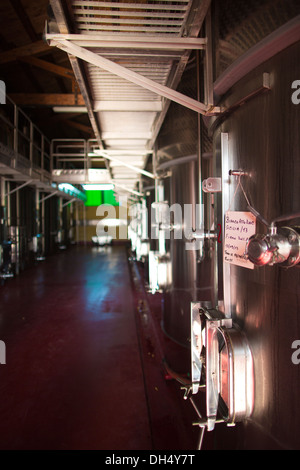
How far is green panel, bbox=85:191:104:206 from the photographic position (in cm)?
2138

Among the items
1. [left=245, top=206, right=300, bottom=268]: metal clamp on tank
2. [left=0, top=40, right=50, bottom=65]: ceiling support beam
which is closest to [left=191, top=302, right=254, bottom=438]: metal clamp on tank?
[left=245, top=206, right=300, bottom=268]: metal clamp on tank

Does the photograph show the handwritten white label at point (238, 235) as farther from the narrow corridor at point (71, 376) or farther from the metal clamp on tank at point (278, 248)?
the narrow corridor at point (71, 376)

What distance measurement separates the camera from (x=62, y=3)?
1694mm

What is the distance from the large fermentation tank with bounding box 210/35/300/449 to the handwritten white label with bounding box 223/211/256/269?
0.04 m

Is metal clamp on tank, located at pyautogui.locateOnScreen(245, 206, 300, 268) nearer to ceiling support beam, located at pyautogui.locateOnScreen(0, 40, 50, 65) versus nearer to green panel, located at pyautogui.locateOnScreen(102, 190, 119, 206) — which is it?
ceiling support beam, located at pyautogui.locateOnScreen(0, 40, 50, 65)

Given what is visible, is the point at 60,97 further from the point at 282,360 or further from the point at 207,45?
the point at 282,360

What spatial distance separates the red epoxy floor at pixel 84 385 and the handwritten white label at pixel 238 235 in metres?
1.70

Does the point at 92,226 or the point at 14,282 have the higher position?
the point at 92,226

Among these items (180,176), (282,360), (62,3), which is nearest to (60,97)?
(180,176)

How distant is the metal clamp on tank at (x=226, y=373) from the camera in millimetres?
1464

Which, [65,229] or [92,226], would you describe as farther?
[92,226]

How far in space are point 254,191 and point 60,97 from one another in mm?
8477
